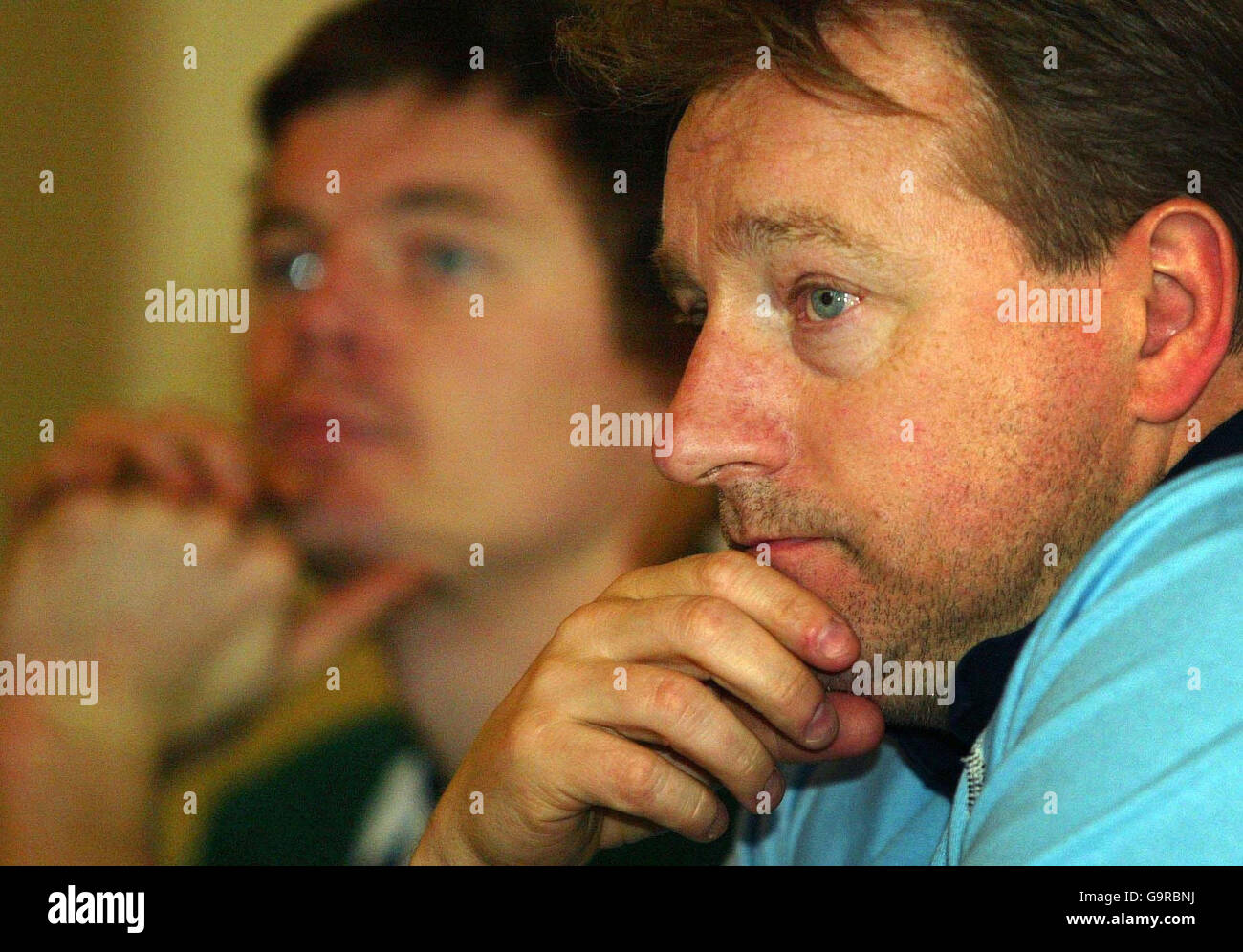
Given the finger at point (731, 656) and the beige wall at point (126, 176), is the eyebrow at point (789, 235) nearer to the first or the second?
the finger at point (731, 656)

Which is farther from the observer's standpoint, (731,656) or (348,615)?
(348,615)

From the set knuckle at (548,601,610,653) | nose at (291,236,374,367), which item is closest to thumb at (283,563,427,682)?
nose at (291,236,374,367)

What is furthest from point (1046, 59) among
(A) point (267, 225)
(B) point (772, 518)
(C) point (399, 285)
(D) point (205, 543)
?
(D) point (205, 543)

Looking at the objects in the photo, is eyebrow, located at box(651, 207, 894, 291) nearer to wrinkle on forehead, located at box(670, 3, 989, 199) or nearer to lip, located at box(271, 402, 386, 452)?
wrinkle on forehead, located at box(670, 3, 989, 199)

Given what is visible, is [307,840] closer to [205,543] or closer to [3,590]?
[205,543]

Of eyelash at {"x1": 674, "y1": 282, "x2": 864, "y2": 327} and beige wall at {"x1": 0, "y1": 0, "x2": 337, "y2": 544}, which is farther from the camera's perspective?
beige wall at {"x1": 0, "y1": 0, "x2": 337, "y2": 544}

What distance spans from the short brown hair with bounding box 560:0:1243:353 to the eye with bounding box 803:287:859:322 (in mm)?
106

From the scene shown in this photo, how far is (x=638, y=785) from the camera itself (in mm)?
798

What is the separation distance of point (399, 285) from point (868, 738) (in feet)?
3.28

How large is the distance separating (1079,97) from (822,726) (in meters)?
0.45

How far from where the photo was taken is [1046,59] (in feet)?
2.55

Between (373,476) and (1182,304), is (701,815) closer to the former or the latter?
(1182,304)

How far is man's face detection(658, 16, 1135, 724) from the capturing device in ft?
2.54

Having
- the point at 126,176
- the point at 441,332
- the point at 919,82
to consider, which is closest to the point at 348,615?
the point at 441,332
